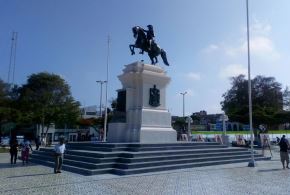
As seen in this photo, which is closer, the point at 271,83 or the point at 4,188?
the point at 4,188

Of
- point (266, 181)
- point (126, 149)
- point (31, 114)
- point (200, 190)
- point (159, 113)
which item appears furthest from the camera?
point (31, 114)

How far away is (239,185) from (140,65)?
1012cm

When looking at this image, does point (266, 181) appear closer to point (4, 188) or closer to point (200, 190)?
point (200, 190)

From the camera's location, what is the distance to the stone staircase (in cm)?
1274

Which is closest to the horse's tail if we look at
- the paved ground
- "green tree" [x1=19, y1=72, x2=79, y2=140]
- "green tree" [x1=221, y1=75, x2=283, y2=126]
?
the paved ground

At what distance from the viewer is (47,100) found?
41.3 m

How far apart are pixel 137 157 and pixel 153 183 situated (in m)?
3.20

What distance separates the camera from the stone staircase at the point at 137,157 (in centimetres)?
1274

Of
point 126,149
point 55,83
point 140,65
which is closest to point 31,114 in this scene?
point 55,83

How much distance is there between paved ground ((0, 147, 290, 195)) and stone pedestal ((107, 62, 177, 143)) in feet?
16.3

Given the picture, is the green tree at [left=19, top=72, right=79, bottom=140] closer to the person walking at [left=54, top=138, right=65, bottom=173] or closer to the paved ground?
the person walking at [left=54, top=138, right=65, bottom=173]

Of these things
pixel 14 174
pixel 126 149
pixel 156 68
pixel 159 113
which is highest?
pixel 156 68

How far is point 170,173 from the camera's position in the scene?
12.5m

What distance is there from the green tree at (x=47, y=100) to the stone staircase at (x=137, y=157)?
23.2 meters
